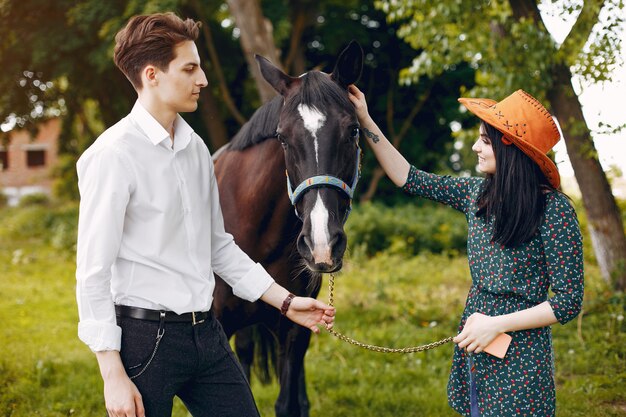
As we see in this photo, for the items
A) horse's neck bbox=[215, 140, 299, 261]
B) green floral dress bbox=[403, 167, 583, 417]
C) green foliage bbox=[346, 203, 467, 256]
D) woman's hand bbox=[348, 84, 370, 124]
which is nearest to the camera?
green floral dress bbox=[403, 167, 583, 417]

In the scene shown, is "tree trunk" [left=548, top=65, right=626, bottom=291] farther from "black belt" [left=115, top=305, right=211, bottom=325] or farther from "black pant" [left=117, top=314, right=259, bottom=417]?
"black belt" [left=115, top=305, right=211, bottom=325]

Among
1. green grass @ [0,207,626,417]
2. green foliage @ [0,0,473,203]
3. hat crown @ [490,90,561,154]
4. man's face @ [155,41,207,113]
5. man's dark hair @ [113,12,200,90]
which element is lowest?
green grass @ [0,207,626,417]

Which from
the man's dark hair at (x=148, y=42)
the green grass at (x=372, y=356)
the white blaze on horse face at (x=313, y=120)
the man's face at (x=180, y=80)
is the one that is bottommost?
the green grass at (x=372, y=356)

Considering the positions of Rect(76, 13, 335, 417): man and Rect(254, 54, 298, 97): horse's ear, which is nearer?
Rect(76, 13, 335, 417): man

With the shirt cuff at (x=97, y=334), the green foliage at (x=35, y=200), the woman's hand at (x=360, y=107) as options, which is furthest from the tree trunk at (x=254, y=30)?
the green foliage at (x=35, y=200)

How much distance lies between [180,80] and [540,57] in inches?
150

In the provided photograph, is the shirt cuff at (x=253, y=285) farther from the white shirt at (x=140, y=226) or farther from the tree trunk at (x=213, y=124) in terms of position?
the tree trunk at (x=213, y=124)

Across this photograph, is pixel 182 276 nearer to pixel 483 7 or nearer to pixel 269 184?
pixel 269 184

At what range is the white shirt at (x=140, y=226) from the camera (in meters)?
1.72

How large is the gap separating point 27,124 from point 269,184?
14.4 metres

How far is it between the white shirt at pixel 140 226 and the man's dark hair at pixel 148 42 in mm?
139

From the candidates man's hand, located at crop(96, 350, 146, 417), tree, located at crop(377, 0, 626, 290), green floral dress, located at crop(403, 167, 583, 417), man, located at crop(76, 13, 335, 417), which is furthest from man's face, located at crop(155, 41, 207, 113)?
tree, located at crop(377, 0, 626, 290)

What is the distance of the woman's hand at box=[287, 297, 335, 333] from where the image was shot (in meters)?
2.27

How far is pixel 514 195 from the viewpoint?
2.11 metres
